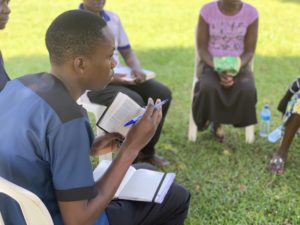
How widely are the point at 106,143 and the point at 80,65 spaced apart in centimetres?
69

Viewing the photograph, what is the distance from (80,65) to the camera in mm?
1659

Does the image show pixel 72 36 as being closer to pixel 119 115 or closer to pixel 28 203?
pixel 28 203

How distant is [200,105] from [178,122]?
0.68 m

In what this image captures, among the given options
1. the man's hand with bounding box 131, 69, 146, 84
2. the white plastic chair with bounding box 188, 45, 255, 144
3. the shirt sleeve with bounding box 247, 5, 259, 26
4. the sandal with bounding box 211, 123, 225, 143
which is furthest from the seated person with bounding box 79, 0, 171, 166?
the shirt sleeve with bounding box 247, 5, 259, 26

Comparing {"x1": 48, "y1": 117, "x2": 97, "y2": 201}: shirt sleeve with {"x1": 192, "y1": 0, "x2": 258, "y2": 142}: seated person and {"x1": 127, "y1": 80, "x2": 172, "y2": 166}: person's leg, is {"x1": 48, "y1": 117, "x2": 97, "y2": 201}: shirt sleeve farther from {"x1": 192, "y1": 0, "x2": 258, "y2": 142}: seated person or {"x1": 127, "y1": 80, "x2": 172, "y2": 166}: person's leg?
{"x1": 192, "y1": 0, "x2": 258, "y2": 142}: seated person

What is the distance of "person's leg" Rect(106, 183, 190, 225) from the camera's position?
1970 mm

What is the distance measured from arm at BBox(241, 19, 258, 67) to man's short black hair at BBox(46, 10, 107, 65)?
96.1 inches

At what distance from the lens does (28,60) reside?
6.54 m

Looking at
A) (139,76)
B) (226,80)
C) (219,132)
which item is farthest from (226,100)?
(139,76)

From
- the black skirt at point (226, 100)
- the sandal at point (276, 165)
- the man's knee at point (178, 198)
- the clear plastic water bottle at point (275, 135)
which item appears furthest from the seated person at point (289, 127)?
the man's knee at point (178, 198)

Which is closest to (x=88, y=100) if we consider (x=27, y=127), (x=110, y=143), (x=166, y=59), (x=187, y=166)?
(x=187, y=166)

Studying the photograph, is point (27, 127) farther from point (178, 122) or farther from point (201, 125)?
point (178, 122)

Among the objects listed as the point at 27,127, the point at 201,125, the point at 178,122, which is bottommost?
the point at 178,122

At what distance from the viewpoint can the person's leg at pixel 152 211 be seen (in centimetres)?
197
